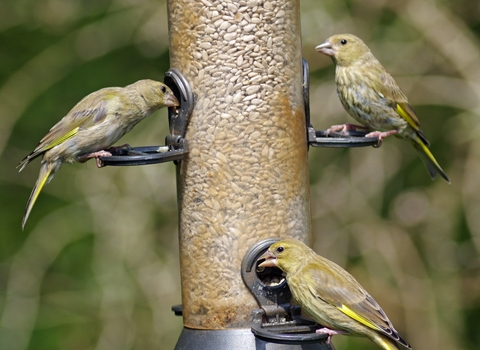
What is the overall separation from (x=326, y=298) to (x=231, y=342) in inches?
24.8

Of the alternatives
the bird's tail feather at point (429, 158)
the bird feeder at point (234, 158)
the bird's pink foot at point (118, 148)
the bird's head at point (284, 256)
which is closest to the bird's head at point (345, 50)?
the bird's tail feather at point (429, 158)

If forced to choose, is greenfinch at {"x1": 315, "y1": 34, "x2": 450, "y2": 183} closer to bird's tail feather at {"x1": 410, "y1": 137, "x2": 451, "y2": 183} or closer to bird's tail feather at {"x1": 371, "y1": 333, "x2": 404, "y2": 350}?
bird's tail feather at {"x1": 410, "y1": 137, "x2": 451, "y2": 183}

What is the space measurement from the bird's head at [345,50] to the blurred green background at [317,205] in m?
1.91

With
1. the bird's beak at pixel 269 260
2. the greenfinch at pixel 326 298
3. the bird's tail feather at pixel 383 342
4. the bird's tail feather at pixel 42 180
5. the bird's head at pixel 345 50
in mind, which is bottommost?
the bird's tail feather at pixel 383 342

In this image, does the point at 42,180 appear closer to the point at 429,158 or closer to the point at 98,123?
the point at 98,123

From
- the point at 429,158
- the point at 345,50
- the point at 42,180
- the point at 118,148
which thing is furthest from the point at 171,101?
the point at 429,158

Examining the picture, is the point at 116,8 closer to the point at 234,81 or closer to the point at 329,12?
the point at 329,12

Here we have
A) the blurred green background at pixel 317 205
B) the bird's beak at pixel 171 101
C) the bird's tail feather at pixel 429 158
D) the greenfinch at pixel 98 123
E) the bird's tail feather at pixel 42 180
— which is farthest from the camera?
the blurred green background at pixel 317 205

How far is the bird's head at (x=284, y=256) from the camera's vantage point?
476 cm

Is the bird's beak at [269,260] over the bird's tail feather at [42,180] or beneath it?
beneath

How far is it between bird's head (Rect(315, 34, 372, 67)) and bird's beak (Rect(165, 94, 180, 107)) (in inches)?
67.0

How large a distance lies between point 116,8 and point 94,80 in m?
0.91

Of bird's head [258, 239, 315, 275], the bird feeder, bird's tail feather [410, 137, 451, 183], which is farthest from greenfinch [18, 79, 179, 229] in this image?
bird's tail feather [410, 137, 451, 183]

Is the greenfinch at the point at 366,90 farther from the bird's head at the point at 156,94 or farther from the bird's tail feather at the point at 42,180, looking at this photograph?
the bird's tail feather at the point at 42,180
